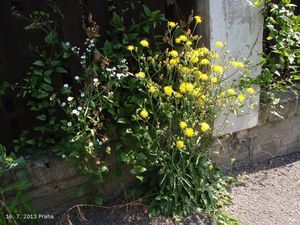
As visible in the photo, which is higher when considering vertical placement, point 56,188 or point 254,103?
point 254,103

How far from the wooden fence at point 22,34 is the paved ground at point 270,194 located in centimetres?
152

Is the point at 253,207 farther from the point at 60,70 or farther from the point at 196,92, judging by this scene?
the point at 60,70

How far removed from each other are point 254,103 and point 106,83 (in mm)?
1166

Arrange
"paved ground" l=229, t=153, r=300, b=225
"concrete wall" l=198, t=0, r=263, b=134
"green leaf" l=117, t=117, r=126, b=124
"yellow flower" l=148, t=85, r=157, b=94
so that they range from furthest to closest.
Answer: "paved ground" l=229, t=153, r=300, b=225 < "concrete wall" l=198, t=0, r=263, b=134 < "green leaf" l=117, t=117, r=126, b=124 < "yellow flower" l=148, t=85, r=157, b=94

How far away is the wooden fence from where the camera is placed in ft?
8.09

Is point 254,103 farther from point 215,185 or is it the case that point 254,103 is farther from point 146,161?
point 146,161

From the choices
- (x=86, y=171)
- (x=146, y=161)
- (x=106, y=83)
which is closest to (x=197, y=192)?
(x=146, y=161)

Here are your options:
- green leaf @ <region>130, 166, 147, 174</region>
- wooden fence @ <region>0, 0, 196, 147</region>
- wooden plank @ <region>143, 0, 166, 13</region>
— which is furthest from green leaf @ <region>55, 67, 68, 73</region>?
green leaf @ <region>130, 166, 147, 174</region>

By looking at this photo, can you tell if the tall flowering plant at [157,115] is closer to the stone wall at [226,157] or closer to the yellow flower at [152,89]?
the yellow flower at [152,89]

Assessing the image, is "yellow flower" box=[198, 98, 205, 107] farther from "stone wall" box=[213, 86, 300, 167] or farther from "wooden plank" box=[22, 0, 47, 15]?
"wooden plank" box=[22, 0, 47, 15]

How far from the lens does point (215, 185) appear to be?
2893mm

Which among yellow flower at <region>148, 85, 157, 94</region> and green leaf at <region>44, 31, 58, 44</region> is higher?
green leaf at <region>44, 31, 58, 44</region>

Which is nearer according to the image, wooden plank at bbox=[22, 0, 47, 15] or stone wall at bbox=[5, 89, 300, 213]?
wooden plank at bbox=[22, 0, 47, 15]

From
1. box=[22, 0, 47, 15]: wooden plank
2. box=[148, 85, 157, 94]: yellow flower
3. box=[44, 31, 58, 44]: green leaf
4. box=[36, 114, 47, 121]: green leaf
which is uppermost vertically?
box=[22, 0, 47, 15]: wooden plank
